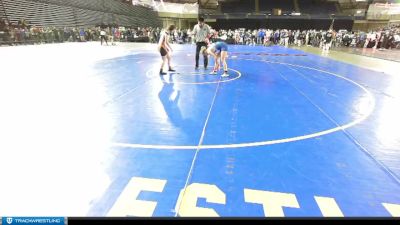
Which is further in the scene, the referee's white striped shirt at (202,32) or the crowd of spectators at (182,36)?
the crowd of spectators at (182,36)

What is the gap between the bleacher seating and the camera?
73.2 ft

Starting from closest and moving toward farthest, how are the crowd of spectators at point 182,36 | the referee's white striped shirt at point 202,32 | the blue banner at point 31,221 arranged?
the blue banner at point 31,221 → the referee's white striped shirt at point 202,32 → the crowd of spectators at point 182,36

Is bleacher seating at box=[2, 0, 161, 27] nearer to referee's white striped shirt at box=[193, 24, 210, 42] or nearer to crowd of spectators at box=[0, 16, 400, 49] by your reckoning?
crowd of spectators at box=[0, 16, 400, 49]

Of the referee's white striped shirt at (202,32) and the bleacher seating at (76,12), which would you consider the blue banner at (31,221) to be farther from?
the bleacher seating at (76,12)

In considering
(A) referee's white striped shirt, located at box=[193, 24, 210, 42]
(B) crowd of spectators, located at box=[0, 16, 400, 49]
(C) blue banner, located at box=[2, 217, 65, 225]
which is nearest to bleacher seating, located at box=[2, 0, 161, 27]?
(B) crowd of spectators, located at box=[0, 16, 400, 49]

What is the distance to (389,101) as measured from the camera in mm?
7324

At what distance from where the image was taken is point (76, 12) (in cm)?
2809

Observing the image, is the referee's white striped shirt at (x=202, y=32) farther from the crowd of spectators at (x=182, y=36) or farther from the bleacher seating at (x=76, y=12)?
the bleacher seating at (x=76, y=12)

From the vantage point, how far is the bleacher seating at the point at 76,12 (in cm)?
2231

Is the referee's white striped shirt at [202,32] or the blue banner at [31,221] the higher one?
the referee's white striped shirt at [202,32]

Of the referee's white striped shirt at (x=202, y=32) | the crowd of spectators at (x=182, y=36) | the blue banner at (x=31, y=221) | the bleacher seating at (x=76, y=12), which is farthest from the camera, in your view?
the bleacher seating at (x=76, y=12)

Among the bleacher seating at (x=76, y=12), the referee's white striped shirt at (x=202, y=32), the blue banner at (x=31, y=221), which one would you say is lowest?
the blue banner at (x=31, y=221)

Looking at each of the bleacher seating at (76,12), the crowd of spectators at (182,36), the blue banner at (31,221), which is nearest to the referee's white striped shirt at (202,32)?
the crowd of spectators at (182,36)

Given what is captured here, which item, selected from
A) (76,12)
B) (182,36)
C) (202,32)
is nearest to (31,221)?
(202,32)
